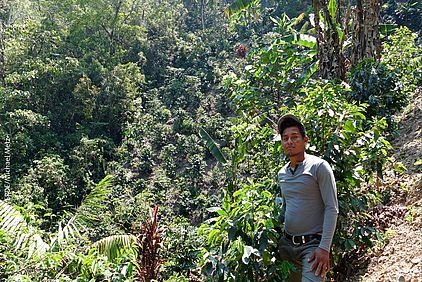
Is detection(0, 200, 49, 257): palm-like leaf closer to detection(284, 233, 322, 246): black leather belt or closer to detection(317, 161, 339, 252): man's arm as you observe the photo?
detection(284, 233, 322, 246): black leather belt

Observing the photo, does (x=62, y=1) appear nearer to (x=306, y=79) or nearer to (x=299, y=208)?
(x=306, y=79)

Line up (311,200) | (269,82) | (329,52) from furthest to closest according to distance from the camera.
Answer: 1. (329,52)
2. (269,82)
3. (311,200)

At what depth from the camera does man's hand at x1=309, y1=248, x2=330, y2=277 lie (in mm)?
1699

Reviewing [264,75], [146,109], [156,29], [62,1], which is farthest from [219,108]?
[264,75]

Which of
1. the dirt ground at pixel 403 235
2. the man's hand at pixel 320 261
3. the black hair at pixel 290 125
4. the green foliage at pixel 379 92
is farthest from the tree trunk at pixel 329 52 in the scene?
the man's hand at pixel 320 261

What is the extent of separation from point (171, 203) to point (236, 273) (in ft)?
32.3

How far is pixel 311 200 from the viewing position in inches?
71.9

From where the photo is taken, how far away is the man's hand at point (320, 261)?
1699 mm

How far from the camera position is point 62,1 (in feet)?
56.4

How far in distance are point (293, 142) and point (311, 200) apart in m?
0.30

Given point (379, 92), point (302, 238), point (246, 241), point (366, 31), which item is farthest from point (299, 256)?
point (366, 31)

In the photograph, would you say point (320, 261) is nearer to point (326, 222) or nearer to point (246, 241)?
point (326, 222)

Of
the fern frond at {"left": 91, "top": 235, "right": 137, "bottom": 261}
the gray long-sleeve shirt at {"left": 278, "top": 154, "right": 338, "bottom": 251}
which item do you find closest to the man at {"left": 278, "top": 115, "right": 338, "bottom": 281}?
A: the gray long-sleeve shirt at {"left": 278, "top": 154, "right": 338, "bottom": 251}

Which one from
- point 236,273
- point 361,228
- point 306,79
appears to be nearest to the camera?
point 236,273
